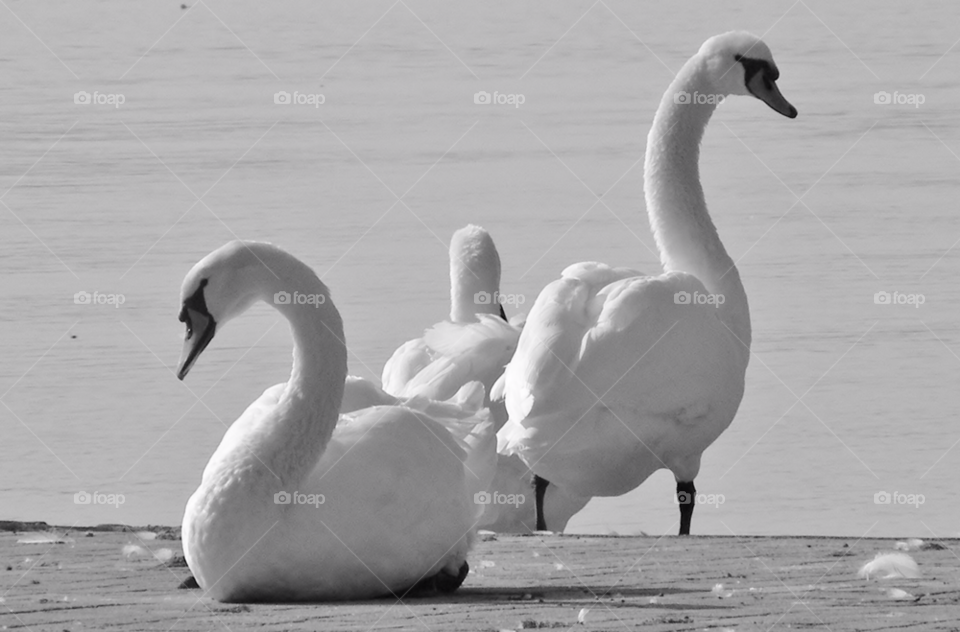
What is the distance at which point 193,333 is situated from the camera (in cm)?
605

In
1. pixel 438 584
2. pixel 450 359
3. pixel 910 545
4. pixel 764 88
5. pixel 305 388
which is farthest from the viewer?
pixel 764 88

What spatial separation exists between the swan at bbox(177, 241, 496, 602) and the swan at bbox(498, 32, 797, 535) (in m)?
1.71

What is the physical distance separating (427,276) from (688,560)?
5845 millimetres

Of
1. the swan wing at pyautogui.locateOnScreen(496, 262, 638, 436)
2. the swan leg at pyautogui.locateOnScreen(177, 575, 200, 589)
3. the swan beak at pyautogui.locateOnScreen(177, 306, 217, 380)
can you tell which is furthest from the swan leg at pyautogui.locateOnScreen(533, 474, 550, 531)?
the swan beak at pyautogui.locateOnScreen(177, 306, 217, 380)

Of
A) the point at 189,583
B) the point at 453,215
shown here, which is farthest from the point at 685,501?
the point at 453,215

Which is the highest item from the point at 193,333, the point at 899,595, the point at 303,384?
the point at 193,333

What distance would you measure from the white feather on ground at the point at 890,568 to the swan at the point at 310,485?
4.40ft

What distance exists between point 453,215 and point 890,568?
7935mm

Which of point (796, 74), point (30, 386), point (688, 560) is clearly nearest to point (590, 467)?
point (688, 560)

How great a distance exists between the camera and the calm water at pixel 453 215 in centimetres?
930

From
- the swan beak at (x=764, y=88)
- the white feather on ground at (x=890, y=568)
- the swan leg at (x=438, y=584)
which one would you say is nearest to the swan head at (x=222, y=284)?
the swan leg at (x=438, y=584)

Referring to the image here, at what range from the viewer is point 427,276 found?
40.9 feet

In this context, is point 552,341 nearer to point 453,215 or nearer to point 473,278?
point 473,278

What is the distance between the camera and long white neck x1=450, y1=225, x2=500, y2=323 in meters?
10.3
